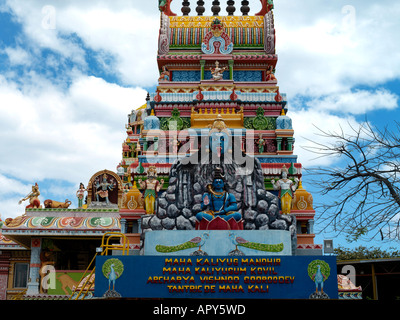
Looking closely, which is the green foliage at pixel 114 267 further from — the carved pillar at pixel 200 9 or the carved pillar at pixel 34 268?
the carved pillar at pixel 200 9

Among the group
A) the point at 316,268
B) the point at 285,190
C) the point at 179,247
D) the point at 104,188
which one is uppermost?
the point at 104,188

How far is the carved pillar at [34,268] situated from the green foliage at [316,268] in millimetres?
16116

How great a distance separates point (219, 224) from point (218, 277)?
259cm

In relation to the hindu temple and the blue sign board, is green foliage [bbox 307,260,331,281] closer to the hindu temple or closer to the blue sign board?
the blue sign board

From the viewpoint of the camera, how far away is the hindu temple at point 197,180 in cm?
1738

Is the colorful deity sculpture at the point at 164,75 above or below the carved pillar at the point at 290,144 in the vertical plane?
above

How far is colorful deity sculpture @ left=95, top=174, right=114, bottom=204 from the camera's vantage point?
3129 cm

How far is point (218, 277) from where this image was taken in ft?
46.9

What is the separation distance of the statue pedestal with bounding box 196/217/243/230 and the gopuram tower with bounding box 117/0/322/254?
4cm

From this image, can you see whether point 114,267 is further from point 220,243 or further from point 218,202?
point 218,202

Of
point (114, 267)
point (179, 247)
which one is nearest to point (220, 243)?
point (179, 247)

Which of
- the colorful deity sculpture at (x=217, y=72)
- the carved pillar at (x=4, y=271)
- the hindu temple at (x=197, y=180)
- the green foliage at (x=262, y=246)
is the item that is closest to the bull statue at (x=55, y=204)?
the hindu temple at (x=197, y=180)

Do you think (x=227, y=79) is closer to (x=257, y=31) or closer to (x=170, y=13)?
(x=257, y=31)

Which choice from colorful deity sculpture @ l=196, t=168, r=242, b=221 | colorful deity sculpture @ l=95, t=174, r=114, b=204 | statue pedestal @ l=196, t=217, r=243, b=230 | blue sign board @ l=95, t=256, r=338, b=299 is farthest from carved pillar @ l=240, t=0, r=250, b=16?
blue sign board @ l=95, t=256, r=338, b=299
